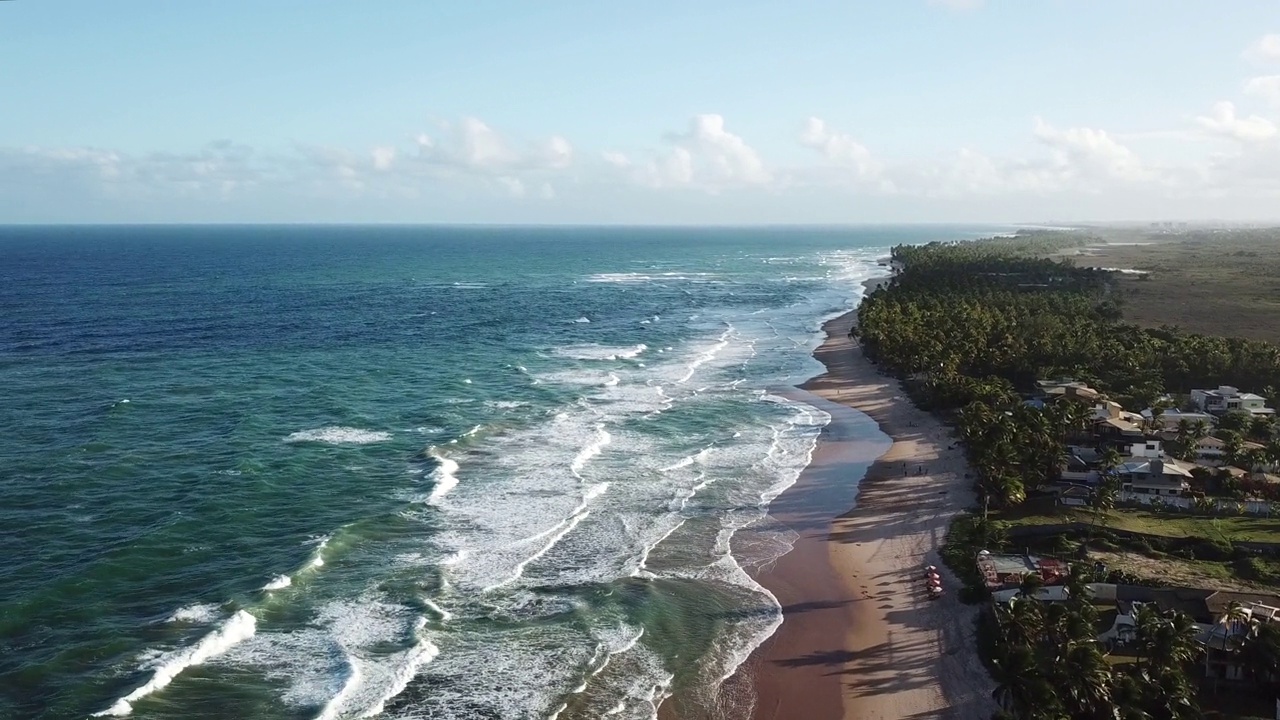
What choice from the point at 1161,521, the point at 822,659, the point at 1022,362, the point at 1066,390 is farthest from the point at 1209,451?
the point at 822,659

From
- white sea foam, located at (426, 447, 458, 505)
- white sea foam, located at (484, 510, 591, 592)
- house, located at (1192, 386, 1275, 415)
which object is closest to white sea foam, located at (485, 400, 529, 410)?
white sea foam, located at (426, 447, 458, 505)

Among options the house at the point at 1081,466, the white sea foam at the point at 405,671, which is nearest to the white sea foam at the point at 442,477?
the white sea foam at the point at 405,671

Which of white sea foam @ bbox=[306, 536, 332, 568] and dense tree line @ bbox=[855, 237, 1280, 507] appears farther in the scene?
dense tree line @ bbox=[855, 237, 1280, 507]

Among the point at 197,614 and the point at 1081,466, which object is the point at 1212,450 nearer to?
the point at 1081,466

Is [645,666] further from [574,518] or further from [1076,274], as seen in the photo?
[1076,274]

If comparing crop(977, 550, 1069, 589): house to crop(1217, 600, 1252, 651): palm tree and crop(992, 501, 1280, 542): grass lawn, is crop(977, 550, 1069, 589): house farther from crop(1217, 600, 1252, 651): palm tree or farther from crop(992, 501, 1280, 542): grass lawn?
crop(1217, 600, 1252, 651): palm tree

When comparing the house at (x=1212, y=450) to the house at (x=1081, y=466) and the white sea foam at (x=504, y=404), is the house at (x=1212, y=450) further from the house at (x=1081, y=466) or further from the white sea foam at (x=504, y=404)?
the white sea foam at (x=504, y=404)
